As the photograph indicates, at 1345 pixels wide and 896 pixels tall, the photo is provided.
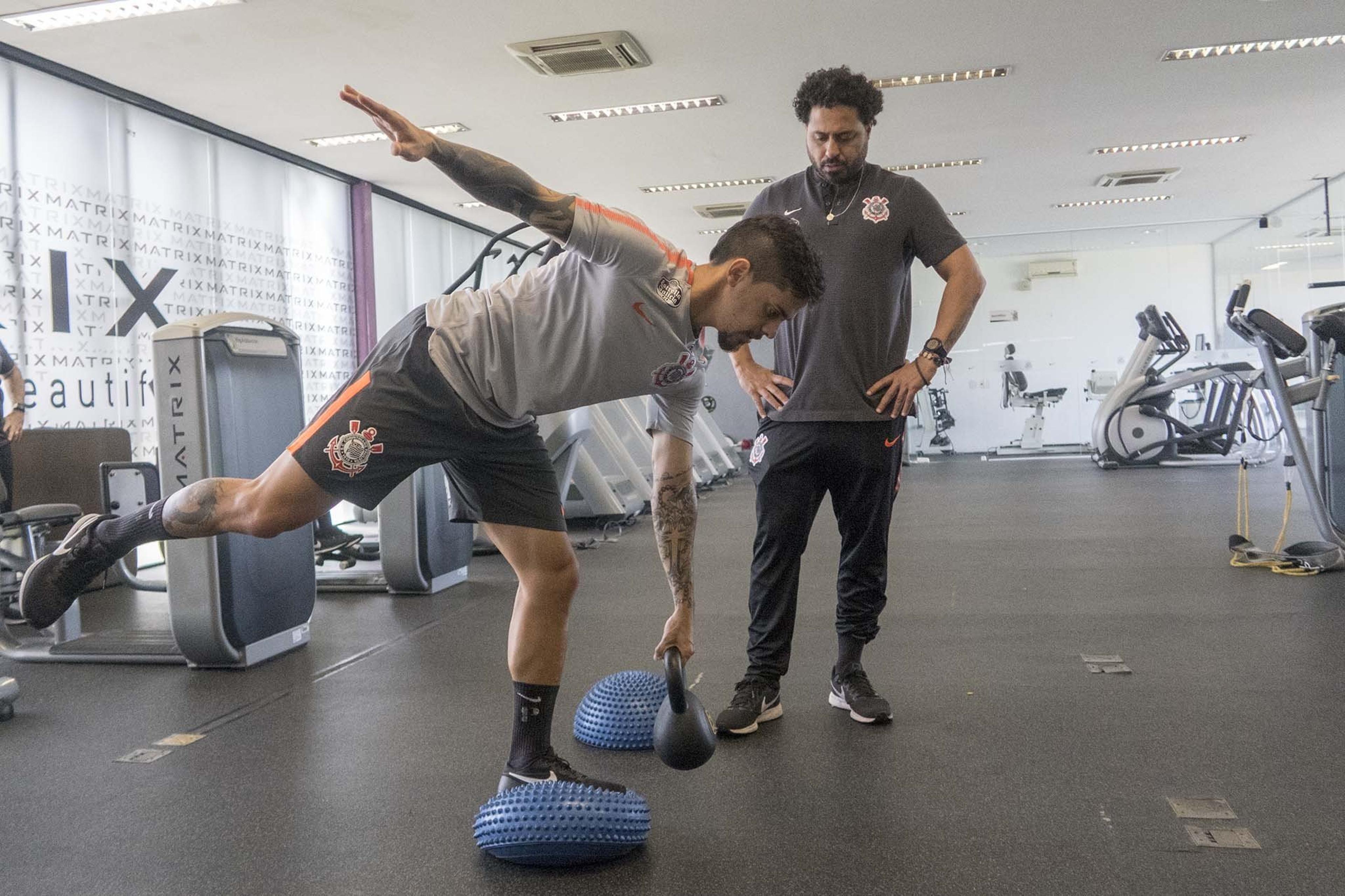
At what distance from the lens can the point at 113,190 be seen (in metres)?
5.66

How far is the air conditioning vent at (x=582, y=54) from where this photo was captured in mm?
5410

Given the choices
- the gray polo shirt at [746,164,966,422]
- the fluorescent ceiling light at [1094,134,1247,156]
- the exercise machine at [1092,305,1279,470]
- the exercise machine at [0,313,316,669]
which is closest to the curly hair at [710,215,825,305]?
the gray polo shirt at [746,164,966,422]

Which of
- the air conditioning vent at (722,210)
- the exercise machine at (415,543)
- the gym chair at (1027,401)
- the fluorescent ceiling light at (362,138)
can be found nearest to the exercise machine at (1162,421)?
the gym chair at (1027,401)

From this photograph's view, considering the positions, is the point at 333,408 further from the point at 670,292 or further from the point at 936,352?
the point at 936,352

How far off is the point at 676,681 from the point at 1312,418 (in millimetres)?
3688

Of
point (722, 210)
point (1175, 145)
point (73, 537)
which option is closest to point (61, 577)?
point (73, 537)

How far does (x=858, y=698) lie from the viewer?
2.23m

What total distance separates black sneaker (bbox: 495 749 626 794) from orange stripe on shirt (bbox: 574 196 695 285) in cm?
88

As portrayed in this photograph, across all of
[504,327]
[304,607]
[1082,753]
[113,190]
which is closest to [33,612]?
[504,327]

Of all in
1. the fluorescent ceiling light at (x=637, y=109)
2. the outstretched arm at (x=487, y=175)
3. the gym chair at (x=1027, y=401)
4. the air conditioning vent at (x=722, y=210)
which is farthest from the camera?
the gym chair at (x=1027, y=401)

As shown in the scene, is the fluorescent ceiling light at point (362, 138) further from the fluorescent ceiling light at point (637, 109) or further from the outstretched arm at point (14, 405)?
the outstretched arm at point (14, 405)

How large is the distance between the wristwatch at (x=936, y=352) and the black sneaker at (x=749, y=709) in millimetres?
790

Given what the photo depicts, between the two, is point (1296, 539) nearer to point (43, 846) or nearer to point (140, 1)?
point (43, 846)

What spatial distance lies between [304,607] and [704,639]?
1303mm
